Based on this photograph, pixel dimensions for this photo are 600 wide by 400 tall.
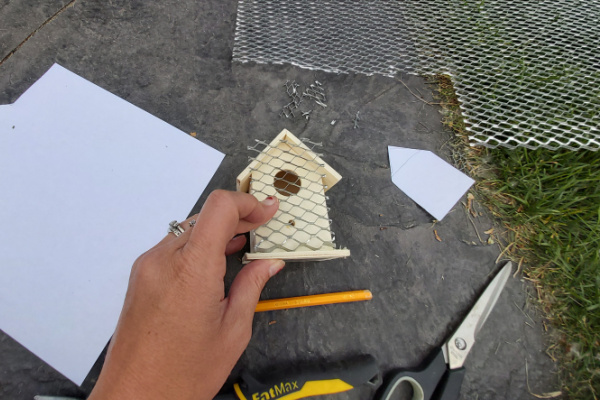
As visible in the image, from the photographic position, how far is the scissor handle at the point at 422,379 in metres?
0.80

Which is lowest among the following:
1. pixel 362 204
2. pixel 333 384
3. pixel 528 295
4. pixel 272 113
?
pixel 528 295

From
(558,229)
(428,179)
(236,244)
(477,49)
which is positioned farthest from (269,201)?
(477,49)

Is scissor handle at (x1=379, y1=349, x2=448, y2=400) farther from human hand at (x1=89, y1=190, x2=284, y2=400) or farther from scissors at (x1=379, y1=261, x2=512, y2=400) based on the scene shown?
human hand at (x1=89, y1=190, x2=284, y2=400)

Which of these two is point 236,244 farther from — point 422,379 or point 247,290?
point 422,379

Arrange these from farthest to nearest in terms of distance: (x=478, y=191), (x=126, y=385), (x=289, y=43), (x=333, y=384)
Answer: (x=289, y=43) < (x=478, y=191) < (x=333, y=384) < (x=126, y=385)

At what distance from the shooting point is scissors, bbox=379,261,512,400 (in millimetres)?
809

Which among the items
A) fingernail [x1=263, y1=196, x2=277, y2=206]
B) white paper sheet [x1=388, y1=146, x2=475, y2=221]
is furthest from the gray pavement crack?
white paper sheet [x1=388, y1=146, x2=475, y2=221]

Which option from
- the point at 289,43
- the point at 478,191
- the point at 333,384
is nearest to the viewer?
the point at 333,384

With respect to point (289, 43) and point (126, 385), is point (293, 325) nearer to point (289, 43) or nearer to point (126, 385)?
point (126, 385)

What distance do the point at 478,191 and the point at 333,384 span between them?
68 centimetres

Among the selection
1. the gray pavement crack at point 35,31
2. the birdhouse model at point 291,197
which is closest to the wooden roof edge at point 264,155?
the birdhouse model at point 291,197

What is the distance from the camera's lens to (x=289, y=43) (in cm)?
114

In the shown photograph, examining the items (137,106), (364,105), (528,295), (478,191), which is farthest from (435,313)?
(137,106)

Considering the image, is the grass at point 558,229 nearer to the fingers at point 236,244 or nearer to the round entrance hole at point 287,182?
the round entrance hole at point 287,182
